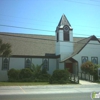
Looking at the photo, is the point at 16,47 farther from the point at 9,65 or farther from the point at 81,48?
the point at 81,48

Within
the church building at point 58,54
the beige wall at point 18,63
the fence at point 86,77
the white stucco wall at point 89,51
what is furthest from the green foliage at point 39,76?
the white stucco wall at point 89,51

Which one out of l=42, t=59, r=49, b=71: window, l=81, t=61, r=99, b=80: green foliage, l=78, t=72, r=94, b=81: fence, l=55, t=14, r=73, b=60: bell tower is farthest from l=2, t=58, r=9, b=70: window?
l=81, t=61, r=99, b=80: green foliage

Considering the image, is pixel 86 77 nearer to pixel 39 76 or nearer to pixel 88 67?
pixel 88 67

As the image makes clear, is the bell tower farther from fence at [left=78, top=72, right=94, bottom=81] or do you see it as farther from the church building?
fence at [left=78, top=72, right=94, bottom=81]

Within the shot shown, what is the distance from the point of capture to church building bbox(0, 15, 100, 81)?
3231cm

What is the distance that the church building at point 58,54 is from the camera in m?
32.3

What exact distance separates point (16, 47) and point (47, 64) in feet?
22.2

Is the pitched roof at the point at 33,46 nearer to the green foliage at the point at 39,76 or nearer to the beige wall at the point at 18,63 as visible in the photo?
the beige wall at the point at 18,63

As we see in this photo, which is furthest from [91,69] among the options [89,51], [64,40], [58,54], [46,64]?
[46,64]

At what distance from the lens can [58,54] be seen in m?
34.2

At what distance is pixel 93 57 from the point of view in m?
33.2

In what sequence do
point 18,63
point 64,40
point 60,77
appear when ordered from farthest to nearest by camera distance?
point 64,40
point 18,63
point 60,77

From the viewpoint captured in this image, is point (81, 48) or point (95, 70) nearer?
point (95, 70)

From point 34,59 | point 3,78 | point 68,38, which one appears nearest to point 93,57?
point 68,38
